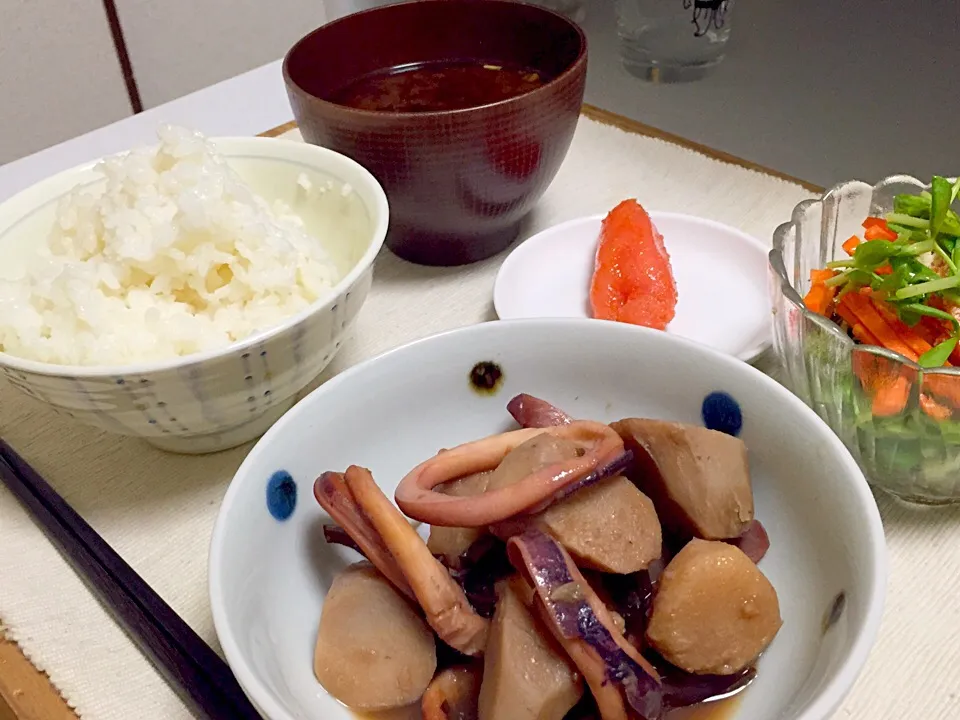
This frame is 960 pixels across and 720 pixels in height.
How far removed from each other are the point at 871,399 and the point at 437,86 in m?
0.77

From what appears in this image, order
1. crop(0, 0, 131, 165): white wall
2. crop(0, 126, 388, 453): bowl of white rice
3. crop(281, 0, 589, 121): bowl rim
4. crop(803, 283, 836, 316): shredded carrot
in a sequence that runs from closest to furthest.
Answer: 1. crop(0, 126, 388, 453): bowl of white rice
2. crop(803, 283, 836, 316): shredded carrot
3. crop(281, 0, 589, 121): bowl rim
4. crop(0, 0, 131, 165): white wall

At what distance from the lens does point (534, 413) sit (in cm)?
81

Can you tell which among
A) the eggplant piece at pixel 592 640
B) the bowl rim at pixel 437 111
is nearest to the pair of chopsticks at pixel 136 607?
the eggplant piece at pixel 592 640

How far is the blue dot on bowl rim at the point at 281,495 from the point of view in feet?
2.37

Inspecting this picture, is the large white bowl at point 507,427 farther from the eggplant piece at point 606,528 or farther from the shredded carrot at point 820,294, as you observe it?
the shredded carrot at point 820,294

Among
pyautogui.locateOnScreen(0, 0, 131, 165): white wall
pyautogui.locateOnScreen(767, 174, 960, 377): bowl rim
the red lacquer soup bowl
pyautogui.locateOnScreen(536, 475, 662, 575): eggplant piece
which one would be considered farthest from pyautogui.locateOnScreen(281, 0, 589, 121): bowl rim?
pyautogui.locateOnScreen(0, 0, 131, 165): white wall

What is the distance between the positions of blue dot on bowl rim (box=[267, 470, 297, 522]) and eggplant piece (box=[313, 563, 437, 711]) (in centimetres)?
10

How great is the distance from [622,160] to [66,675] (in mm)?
1146

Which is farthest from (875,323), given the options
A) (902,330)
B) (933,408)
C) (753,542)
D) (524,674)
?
(524,674)

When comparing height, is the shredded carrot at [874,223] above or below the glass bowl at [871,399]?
above

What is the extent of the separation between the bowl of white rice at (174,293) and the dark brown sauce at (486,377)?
15cm

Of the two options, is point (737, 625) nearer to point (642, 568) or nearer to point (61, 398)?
point (642, 568)

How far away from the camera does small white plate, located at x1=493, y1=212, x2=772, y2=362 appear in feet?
3.53

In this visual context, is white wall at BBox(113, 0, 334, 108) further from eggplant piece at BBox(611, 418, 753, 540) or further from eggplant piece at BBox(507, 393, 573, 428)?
eggplant piece at BBox(611, 418, 753, 540)
